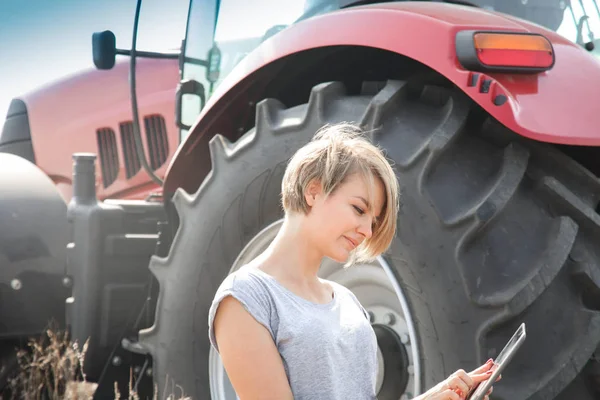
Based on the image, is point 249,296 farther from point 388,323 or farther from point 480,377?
point 388,323

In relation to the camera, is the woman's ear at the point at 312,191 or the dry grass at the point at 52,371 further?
the dry grass at the point at 52,371

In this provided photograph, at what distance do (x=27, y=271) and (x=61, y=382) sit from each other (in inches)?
17.8

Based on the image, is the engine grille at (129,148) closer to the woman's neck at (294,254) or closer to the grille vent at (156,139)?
the grille vent at (156,139)

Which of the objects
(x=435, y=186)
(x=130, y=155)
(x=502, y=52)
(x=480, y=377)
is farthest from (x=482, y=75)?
(x=130, y=155)

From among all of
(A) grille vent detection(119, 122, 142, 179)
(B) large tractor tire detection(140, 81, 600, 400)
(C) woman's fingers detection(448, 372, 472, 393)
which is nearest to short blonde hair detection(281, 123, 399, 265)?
(C) woman's fingers detection(448, 372, 472, 393)

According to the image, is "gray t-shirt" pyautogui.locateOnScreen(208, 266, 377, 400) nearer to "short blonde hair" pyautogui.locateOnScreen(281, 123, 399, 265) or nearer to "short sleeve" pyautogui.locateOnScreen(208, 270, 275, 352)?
"short sleeve" pyautogui.locateOnScreen(208, 270, 275, 352)

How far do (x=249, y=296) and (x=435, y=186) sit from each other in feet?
2.83

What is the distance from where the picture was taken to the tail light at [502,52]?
6.95 feet

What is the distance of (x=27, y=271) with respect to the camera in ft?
11.7

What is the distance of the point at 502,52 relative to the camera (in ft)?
7.03

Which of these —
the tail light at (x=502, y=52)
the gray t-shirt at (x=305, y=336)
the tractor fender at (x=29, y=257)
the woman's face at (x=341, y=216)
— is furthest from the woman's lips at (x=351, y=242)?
the tractor fender at (x=29, y=257)

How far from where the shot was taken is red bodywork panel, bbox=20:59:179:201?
15.2ft

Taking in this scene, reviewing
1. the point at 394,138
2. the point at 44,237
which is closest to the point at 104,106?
the point at 44,237

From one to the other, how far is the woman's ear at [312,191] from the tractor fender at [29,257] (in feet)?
7.56
